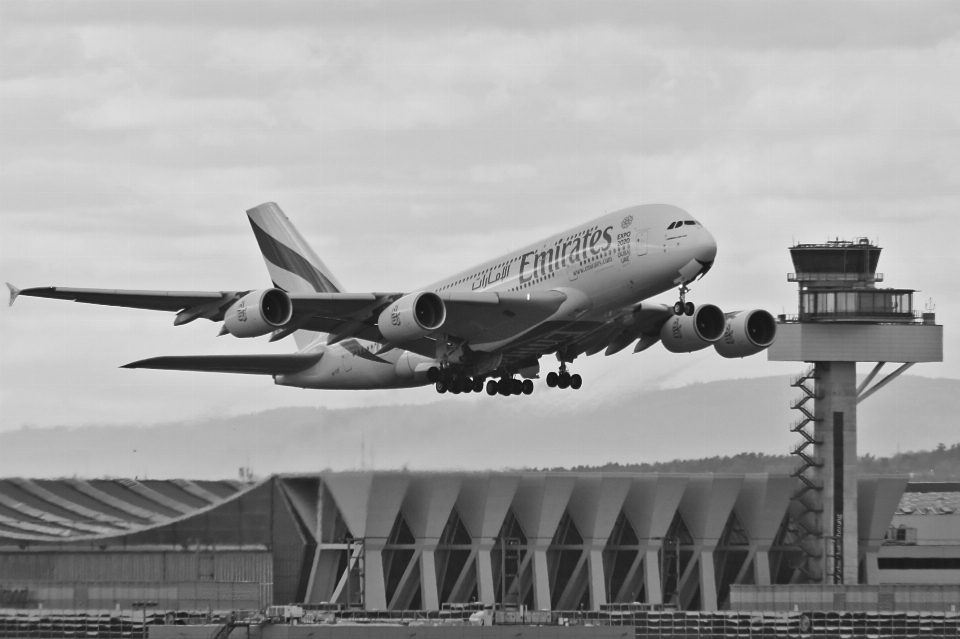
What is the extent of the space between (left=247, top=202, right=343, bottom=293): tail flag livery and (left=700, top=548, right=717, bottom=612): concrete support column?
29.5 meters

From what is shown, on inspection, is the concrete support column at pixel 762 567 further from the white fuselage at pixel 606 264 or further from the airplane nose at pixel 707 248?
the airplane nose at pixel 707 248

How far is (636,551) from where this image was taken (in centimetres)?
8544

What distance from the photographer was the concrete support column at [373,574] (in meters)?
75.4

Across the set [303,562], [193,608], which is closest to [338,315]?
[193,608]

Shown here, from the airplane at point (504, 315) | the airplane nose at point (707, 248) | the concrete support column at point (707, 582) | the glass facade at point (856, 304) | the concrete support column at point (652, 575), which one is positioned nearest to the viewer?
the airplane nose at point (707, 248)

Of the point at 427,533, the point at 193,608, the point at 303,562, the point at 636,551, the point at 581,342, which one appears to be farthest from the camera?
the point at 636,551

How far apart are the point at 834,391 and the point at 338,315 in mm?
42286

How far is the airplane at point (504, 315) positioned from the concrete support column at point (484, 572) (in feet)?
80.4

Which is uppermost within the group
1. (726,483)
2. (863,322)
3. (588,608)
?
(863,322)

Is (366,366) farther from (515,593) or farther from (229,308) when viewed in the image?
(515,593)

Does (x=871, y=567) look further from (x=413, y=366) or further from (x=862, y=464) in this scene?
(x=413, y=366)

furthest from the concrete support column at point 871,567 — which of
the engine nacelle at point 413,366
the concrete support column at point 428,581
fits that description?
the engine nacelle at point 413,366

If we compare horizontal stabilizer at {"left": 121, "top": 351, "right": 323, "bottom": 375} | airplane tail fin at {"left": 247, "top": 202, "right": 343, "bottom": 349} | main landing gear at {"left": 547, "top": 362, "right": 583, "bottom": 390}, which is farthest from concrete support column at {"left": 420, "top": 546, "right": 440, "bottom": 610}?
main landing gear at {"left": 547, "top": 362, "right": 583, "bottom": 390}

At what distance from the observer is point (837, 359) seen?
86.9 metres
